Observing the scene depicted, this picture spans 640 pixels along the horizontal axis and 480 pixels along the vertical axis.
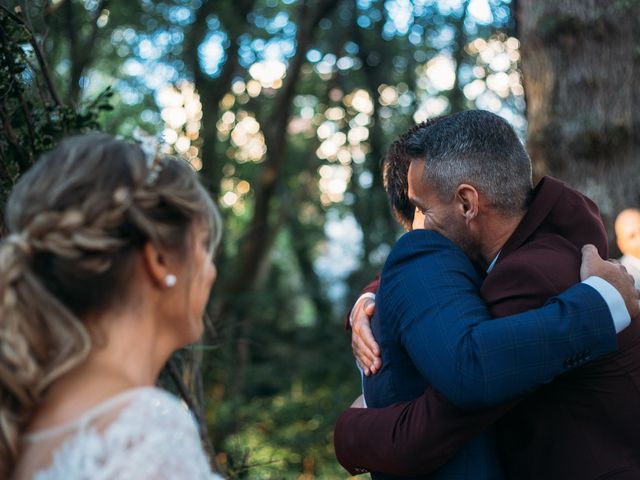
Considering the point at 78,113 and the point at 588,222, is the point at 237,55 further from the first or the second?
the point at 588,222

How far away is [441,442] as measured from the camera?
8.13 ft

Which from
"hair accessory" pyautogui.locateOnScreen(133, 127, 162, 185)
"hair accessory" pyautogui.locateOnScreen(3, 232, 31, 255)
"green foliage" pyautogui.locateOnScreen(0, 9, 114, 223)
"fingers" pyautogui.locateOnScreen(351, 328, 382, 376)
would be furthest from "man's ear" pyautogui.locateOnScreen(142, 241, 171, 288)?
"green foliage" pyautogui.locateOnScreen(0, 9, 114, 223)

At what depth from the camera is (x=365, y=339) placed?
2.91m

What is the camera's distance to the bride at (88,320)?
177 centimetres

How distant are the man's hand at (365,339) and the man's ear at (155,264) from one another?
3.47ft

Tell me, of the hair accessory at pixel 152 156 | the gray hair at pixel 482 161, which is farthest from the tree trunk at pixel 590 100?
the hair accessory at pixel 152 156

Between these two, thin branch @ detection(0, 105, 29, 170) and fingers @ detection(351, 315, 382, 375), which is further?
thin branch @ detection(0, 105, 29, 170)

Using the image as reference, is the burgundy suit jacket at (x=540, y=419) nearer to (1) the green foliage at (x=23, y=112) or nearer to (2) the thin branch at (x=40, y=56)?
(1) the green foliage at (x=23, y=112)

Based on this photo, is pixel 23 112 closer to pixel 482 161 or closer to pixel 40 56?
pixel 40 56

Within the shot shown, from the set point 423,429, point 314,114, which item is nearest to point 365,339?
point 423,429

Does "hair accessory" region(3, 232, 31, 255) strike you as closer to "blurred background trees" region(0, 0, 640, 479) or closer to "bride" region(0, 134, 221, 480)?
"bride" region(0, 134, 221, 480)

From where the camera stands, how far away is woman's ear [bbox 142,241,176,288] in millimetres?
1927

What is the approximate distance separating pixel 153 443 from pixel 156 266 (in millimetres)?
412

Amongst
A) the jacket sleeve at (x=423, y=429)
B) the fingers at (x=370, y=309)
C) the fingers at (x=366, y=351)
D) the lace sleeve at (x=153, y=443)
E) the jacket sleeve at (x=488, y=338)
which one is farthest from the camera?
the fingers at (x=370, y=309)
